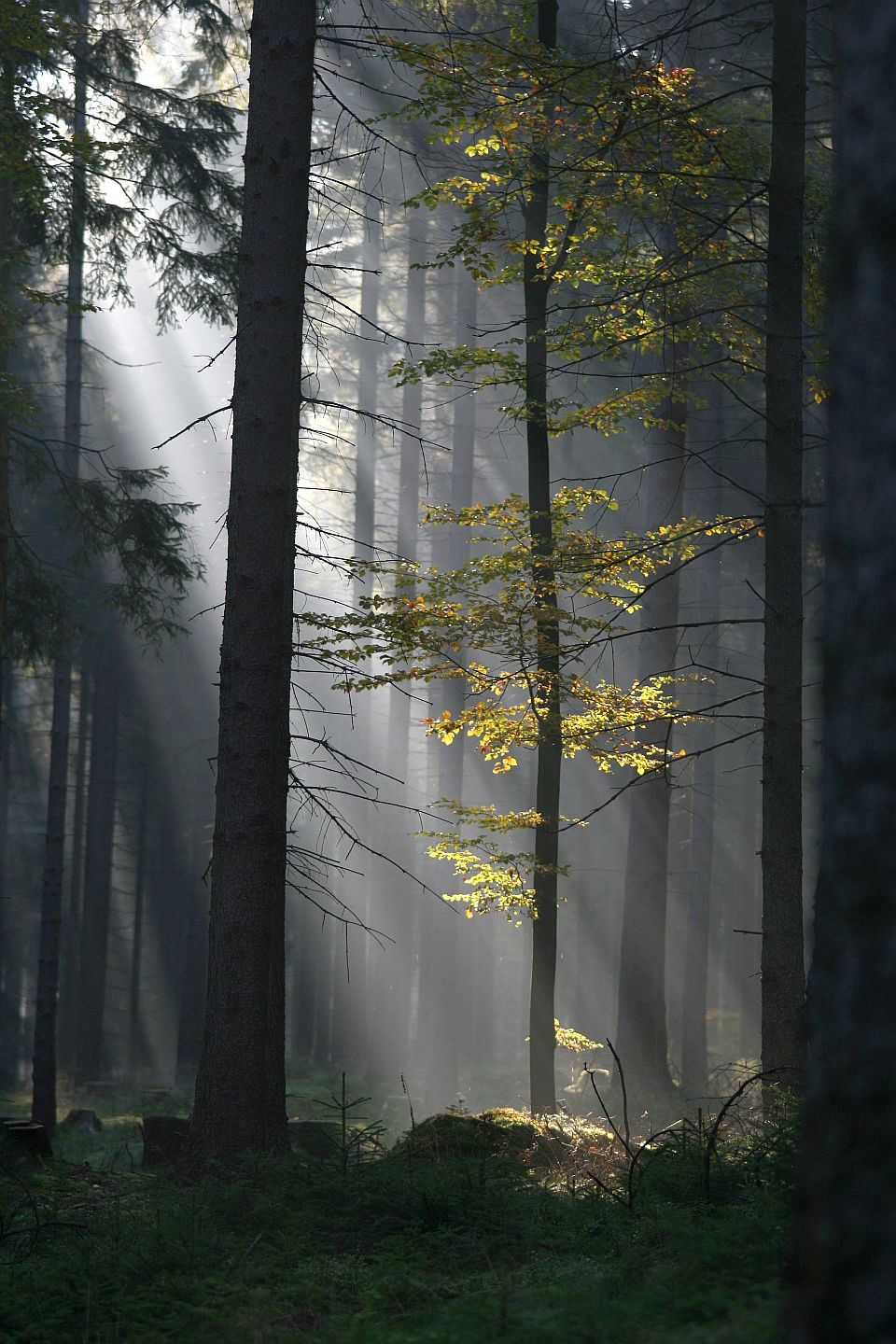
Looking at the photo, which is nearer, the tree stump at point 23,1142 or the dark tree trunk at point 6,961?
the tree stump at point 23,1142

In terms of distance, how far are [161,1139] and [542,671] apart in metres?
4.71

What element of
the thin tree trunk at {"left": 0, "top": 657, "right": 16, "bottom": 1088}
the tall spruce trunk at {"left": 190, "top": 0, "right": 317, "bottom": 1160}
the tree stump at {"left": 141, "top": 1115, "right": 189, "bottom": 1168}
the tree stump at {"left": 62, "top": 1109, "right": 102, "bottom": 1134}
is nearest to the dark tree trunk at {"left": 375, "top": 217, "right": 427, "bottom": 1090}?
the tree stump at {"left": 62, "top": 1109, "right": 102, "bottom": 1134}

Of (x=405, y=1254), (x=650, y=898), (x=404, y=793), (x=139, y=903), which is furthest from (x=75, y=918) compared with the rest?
(x=405, y=1254)

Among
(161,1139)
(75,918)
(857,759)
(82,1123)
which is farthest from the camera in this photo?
(75,918)

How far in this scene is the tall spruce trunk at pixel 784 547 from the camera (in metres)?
7.42

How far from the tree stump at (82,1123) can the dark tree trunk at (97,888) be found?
6.30 m

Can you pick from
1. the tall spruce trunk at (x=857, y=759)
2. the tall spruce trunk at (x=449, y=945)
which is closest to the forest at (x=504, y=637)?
the tall spruce trunk at (x=857, y=759)

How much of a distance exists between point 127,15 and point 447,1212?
13645 mm

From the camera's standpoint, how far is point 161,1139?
7.86 meters

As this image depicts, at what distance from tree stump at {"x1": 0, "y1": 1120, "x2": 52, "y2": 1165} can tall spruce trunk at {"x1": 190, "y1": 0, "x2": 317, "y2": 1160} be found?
1.24m

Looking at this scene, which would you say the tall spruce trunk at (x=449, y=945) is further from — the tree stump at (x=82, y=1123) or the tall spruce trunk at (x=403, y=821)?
the tree stump at (x=82, y=1123)

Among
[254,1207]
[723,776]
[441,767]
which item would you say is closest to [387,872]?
[441,767]

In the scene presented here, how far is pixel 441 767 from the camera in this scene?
67.6ft

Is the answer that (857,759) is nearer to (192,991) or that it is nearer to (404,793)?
(192,991)
